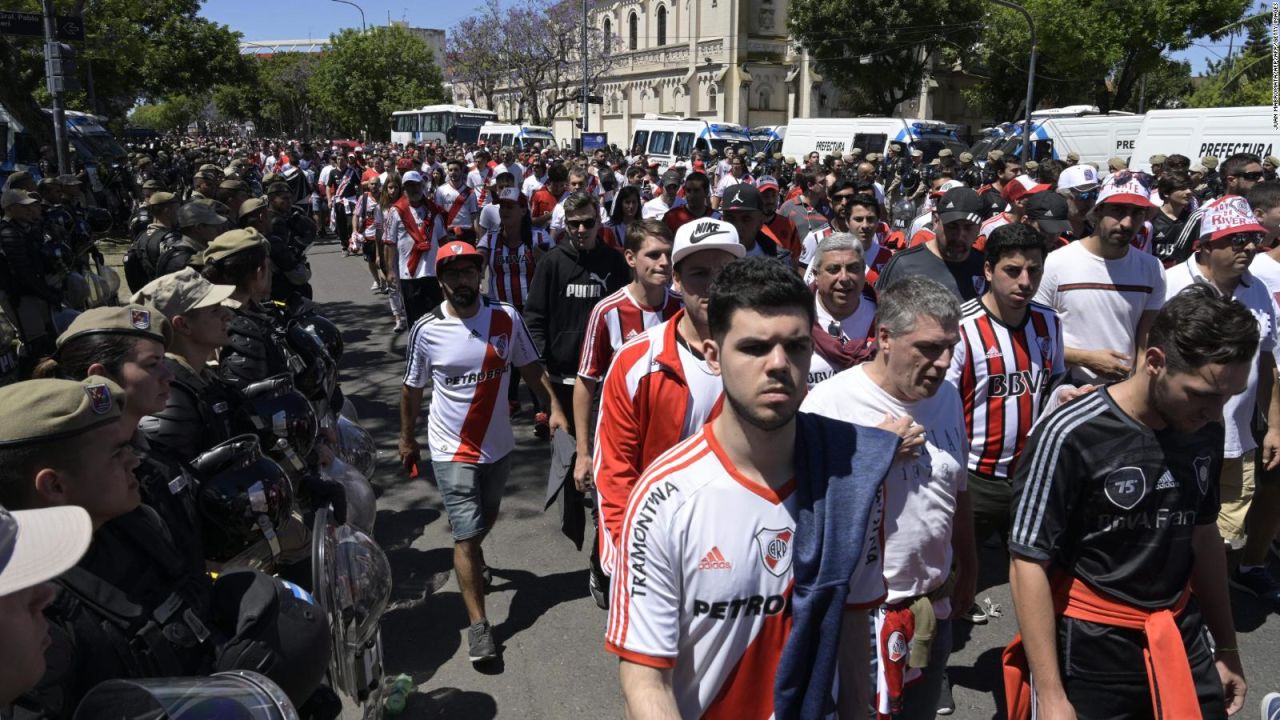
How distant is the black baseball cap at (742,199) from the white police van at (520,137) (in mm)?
35887

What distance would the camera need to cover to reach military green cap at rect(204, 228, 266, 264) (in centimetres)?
446

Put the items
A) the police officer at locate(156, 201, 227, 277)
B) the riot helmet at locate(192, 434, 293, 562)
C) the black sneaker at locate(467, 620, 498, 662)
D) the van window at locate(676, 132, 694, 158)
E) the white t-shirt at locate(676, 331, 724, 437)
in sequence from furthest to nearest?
the van window at locate(676, 132, 694, 158), the police officer at locate(156, 201, 227, 277), the black sneaker at locate(467, 620, 498, 662), the white t-shirt at locate(676, 331, 724, 437), the riot helmet at locate(192, 434, 293, 562)

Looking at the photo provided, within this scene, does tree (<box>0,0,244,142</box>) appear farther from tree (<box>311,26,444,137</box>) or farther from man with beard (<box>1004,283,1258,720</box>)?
man with beard (<box>1004,283,1258,720</box>)

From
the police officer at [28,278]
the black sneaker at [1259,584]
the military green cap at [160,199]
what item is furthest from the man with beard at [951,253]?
the police officer at [28,278]

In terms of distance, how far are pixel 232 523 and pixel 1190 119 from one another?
2191 centimetres

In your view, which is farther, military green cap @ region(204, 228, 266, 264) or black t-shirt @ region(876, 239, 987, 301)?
black t-shirt @ region(876, 239, 987, 301)

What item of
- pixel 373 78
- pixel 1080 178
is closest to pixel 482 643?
pixel 1080 178

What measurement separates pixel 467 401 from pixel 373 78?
223 feet

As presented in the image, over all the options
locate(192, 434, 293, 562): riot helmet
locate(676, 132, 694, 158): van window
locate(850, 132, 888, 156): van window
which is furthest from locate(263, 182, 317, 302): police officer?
locate(676, 132, 694, 158): van window

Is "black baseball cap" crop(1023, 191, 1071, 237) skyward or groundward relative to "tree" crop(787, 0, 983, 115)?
groundward

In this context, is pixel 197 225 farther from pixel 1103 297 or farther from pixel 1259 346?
pixel 1259 346

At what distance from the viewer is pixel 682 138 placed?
33281 mm

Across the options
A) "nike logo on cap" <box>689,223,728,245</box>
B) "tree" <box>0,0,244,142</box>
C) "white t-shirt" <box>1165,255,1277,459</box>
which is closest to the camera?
"nike logo on cap" <box>689,223,728,245</box>

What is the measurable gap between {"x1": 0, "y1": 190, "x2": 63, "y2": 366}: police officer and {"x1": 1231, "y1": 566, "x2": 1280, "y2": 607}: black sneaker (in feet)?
29.2
